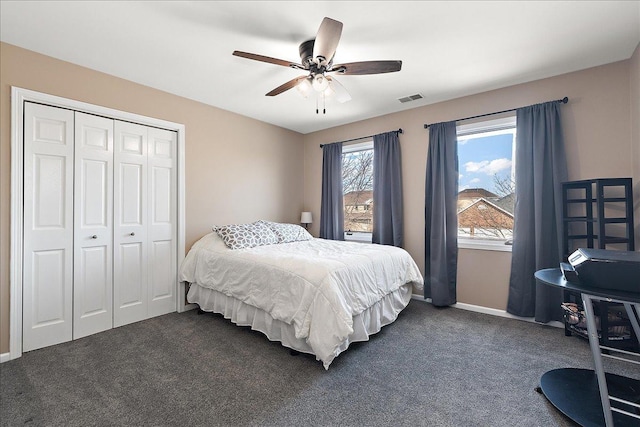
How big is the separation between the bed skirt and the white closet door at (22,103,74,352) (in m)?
1.19

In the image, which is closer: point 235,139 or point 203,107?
point 203,107

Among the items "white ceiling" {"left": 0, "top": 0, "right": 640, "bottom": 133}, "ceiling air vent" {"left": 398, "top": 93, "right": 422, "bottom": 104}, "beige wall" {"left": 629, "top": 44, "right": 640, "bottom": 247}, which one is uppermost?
"ceiling air vent" {"left": 398, "top": 93, "right": 422, "bottom": 104}

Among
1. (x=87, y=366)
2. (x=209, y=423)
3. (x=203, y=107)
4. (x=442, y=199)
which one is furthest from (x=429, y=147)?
(x=87, y=366)

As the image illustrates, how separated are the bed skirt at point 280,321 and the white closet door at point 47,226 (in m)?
1.19

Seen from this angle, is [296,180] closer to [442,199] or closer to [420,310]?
[442,199]

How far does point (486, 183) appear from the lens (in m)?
3.48

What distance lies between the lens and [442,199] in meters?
3.51

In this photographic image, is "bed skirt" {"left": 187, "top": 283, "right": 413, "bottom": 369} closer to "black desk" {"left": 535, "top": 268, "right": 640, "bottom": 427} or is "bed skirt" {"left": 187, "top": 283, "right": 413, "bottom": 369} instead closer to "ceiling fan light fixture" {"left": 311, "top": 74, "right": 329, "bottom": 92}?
"black desk" {"left": 535, "top": 268, "right": 640, "bottom": 427}

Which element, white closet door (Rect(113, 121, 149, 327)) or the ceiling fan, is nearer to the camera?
the ceiling fan

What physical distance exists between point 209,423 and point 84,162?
2619 mm

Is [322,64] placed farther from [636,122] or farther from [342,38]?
[636,122]

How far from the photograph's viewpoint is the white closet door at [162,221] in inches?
127

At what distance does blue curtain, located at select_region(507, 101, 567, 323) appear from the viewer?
9.37 feet

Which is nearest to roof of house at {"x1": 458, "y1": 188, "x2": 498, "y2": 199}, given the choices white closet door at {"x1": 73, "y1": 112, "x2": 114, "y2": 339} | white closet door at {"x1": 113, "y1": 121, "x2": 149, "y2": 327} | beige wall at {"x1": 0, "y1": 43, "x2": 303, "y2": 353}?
beige wall at {"x1": 0, "y1": 43, "x2": 303, "y2": 353}
